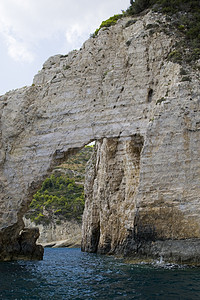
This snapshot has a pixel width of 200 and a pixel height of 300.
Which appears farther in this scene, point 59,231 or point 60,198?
point 60,198

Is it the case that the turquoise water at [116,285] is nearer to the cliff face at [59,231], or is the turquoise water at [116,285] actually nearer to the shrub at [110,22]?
the shrub at [110,22]

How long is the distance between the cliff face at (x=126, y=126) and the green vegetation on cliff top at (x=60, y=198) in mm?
32921

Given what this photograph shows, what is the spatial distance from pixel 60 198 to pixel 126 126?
1654 inches

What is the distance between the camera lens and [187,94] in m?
14.9

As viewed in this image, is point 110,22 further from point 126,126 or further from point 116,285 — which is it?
point 116,285

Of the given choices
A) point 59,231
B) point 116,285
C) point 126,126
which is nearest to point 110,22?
A: point 126,126

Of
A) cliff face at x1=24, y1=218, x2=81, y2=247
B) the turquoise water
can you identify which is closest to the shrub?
the turquoise water

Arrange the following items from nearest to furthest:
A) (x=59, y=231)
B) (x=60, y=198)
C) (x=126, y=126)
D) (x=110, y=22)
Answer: (x=126, y=126)
(x=110, y=22)
(x=59, y=231)
(x=60, y=198)

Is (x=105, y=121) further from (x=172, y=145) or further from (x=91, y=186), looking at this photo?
(x=91, y=186)

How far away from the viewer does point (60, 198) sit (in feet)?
185

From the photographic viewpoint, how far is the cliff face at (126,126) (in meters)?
14.0

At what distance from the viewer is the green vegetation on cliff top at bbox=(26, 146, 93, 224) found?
5212cm

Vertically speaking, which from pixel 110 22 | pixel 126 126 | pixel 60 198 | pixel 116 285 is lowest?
pixel 116 285

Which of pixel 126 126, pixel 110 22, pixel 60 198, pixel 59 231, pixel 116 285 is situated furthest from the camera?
pixel 60 198
